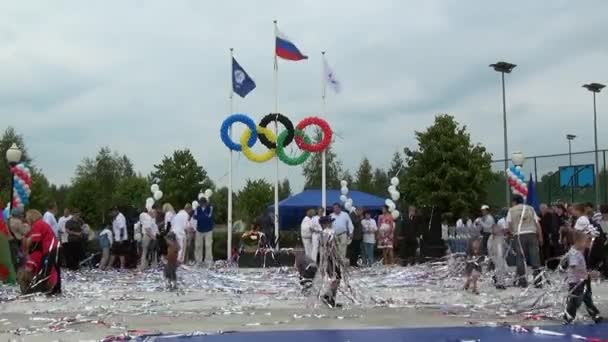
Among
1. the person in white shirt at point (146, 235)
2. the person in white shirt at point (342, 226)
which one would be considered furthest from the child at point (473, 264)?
the person in white shirt at point (146, 235)

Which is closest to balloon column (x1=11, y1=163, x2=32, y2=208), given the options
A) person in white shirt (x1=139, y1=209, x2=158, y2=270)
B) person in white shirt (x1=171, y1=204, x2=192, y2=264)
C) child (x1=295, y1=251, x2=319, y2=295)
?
person in white shirt (x1=139, y1=209, x2=158, y2=270)

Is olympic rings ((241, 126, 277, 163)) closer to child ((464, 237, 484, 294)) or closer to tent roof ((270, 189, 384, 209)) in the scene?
tent roof ((270, 189, 384, 209))

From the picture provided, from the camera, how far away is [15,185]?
2445cm

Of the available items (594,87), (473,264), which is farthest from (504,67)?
(473,264)

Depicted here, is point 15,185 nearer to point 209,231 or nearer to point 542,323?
point 209,231

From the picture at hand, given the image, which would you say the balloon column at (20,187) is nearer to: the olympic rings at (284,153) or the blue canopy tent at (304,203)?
the olympic rings at (284,153)

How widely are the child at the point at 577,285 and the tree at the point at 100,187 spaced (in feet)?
160

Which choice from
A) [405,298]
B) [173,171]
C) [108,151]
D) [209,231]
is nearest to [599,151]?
[209,231]

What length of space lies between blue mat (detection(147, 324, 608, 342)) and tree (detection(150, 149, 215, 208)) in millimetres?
55246

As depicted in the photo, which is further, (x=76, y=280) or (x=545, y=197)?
(x=545, y=197)

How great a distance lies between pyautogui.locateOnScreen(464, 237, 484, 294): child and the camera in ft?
48.1

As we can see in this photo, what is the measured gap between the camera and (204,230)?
24.3 meters

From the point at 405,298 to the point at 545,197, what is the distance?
19.1m

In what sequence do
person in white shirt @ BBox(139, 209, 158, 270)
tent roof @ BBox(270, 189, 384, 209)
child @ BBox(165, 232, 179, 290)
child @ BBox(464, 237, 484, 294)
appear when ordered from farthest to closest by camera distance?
tent roof @ BBox(270, 189, 384, 209), person in white shirt @ BBox(139, 209, 158, 270), child @ BBox(165, 232, 179, 290), child @ BBox(464, 237, 484, 294)
